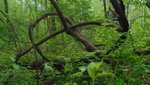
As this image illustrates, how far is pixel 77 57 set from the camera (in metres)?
3.29

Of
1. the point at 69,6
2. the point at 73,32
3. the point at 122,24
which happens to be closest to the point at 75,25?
the point at 73,32

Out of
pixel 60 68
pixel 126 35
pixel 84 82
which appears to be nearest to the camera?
pixel 126 35

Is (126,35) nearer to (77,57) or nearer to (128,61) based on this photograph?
(128,61)

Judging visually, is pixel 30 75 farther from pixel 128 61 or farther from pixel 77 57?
pixel 128 61

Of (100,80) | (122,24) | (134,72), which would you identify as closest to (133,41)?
(134,72)

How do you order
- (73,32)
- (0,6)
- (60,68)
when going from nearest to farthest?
(60,68) < (73,32) < (0,6)

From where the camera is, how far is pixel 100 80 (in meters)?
2.99

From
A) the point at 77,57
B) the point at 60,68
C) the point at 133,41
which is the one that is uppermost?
the point at 133,41

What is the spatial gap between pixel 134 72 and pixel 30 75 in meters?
1.40

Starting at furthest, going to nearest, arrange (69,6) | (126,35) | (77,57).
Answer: (69,6), (77,57), (126,35)

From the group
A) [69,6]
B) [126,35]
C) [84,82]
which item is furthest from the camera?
[69,6]

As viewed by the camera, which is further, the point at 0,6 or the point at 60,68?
the point at 0,6

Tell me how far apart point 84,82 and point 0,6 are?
10345mm

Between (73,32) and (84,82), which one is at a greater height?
(73,32)
